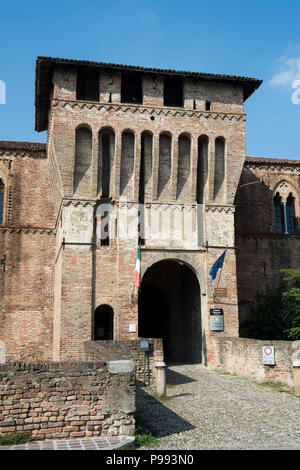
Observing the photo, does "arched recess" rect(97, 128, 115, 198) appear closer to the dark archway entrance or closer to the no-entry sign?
the dark archway entrance

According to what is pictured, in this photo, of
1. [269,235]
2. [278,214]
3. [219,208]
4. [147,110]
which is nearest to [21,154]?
[147,110]

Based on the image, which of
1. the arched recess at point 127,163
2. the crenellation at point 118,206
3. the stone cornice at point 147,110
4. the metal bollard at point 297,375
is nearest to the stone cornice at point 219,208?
the crenellation at point 118,206

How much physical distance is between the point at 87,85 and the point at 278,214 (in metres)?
12.0

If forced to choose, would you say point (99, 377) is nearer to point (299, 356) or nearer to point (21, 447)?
point (21, 447)

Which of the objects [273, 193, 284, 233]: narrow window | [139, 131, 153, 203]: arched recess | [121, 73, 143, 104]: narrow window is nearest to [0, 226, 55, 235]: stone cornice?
[139, 131, 153, 203]: arched recess

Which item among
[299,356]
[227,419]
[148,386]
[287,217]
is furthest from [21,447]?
[287,217]

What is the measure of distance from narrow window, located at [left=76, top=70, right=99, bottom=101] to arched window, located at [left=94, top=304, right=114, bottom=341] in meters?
9.09

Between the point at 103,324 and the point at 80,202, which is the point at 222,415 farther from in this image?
the point at 80,202

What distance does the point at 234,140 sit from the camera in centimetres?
2103

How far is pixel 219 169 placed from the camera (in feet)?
69.5

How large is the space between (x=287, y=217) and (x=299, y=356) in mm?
12798

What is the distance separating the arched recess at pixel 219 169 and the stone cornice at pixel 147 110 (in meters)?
1.09

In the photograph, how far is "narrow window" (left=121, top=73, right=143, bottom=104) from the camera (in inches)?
832

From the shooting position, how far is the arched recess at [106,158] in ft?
66.4
